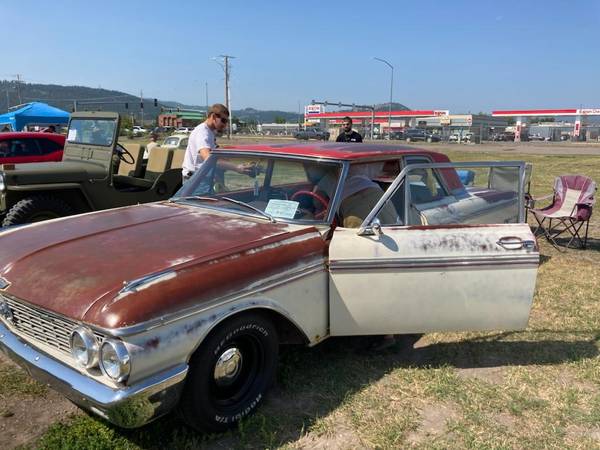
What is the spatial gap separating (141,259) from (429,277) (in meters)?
1.78

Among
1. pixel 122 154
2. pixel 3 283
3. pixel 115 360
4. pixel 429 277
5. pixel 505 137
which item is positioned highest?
pixel 505 137

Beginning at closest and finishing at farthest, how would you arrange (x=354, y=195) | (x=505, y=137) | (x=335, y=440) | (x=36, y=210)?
(x=335, y=440)
(x=354, y=195)
(x=36, y=210)
(x=505, y=137)

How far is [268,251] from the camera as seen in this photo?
286 centimetres

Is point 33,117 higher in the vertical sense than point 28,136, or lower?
higher

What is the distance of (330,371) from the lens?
11.4 ft

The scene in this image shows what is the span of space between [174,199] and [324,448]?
224 cm

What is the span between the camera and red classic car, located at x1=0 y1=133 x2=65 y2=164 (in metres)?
10.2

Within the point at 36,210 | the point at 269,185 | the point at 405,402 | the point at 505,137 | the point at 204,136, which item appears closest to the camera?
the point at 405,402

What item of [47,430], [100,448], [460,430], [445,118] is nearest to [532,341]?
[460,430]

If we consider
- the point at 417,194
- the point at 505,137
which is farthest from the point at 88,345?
the point at 505,137

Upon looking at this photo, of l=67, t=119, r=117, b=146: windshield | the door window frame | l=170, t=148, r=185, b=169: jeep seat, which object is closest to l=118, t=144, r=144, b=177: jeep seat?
l=170, t=148, r=185, b=169: jeep seat

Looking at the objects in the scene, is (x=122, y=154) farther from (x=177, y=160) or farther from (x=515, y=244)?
(x=515, y=244)

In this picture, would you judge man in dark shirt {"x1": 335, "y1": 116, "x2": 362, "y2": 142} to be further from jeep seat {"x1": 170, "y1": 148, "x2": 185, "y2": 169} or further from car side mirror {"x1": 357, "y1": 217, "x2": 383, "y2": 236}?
car side mirror {"x1": 357, "y1": 217, "x2": 383, "y2": 236}

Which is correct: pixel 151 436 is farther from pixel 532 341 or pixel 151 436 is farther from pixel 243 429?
pixel 532 341
